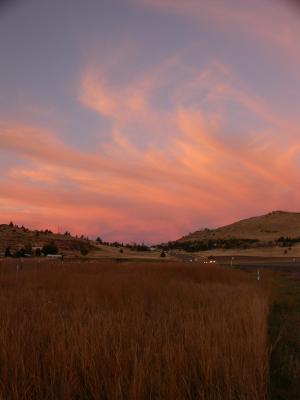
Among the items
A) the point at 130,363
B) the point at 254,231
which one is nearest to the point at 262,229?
the point at 254,231

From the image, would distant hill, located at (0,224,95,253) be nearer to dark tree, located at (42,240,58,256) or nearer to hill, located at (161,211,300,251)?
dark tree, located at (42,240,58,256)

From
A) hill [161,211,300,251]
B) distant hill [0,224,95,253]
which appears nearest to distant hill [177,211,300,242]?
hill [161,211,300,251]

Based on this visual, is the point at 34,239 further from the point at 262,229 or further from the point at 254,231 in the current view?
the point at 262,229

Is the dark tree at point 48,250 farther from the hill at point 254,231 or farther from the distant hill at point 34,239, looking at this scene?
the hill at point 254,231

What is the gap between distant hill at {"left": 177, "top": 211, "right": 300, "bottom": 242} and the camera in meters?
145

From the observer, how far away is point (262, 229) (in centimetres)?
16062

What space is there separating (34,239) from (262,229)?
103 meters

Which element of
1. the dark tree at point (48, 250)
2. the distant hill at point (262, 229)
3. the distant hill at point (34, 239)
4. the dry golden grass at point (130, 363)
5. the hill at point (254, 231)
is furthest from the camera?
the distant hill at point (262, 229)

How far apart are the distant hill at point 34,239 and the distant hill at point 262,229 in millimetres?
72068

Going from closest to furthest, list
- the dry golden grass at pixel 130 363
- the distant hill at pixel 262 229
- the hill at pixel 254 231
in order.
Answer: the dry golden grass at pixel 130 363 → the hill at pixel 254 231 → the distant hill at pixel 262 229

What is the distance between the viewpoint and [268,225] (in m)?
166

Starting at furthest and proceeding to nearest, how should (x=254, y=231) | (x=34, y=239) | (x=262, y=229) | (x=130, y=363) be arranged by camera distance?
(x=262, y=229) < (x=254, y=231) < (x=34, y=239) < (x=130, y=363)

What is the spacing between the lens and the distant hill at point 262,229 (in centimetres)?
14525

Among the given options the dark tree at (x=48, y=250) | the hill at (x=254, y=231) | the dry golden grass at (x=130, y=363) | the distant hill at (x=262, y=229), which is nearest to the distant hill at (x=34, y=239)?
the dark tree at (x=48, y=250)
